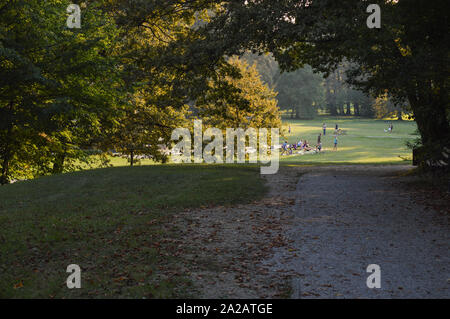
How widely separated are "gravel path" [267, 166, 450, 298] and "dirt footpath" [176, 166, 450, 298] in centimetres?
1

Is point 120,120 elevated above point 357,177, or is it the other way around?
point 120,120

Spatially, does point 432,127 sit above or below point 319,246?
above

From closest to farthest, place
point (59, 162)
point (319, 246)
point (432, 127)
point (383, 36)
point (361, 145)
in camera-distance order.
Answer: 1. point (319, 246)
2. point (383, 36)
3. point (432, 127)
4. point (59, 162)
5. point (361, 145)

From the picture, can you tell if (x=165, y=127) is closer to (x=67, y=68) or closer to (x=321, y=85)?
(x=67, y=68)

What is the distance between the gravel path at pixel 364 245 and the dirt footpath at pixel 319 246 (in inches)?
0.6

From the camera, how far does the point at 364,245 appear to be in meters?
7.99

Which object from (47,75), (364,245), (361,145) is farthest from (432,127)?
(361,145)

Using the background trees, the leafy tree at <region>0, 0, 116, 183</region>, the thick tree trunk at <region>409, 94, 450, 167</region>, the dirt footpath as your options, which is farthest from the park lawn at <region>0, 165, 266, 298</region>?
the thick tree trunk at <region>409, 94, 450, 167</region>

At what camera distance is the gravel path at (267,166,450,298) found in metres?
6.02

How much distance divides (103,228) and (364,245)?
520 cm

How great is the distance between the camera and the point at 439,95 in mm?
12805

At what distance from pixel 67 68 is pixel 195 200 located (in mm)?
7562

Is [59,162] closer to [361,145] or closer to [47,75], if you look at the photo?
[47,75]
